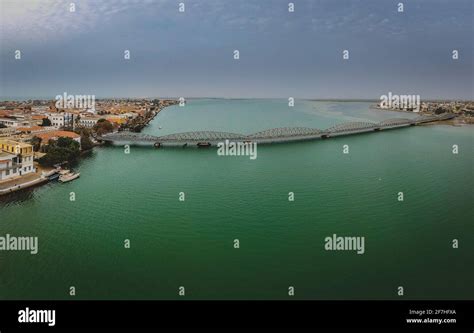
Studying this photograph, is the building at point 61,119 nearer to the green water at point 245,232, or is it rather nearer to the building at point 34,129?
the building at point 34,129

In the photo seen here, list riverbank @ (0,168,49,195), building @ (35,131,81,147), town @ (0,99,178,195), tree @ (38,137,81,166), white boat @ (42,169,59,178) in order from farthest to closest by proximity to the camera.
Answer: building @ (35,131,81,147), tree @ (38,137,81,166), white boat @ (42,169,59,178), town @ (0,99,178,195), riverbank @ (0,168,49,195)

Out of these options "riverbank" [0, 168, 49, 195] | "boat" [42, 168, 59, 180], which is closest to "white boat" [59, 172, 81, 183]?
"boat" [42, 168, 59, 180]

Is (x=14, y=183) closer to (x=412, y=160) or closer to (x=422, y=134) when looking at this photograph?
(x=412, y=160)

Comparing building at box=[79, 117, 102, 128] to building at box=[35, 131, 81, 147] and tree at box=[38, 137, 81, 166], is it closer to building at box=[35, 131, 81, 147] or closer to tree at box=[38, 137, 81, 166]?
building at box=[35, 131, 81, 147]

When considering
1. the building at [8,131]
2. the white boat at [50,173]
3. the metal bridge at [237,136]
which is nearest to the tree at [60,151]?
the white boat at [50,173]

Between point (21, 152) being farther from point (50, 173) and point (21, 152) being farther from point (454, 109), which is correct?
point (454, 109)

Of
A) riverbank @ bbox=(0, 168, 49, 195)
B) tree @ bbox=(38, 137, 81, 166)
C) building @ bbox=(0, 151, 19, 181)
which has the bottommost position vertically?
riverbank @ bbox=(0, 168, 49, 195)
